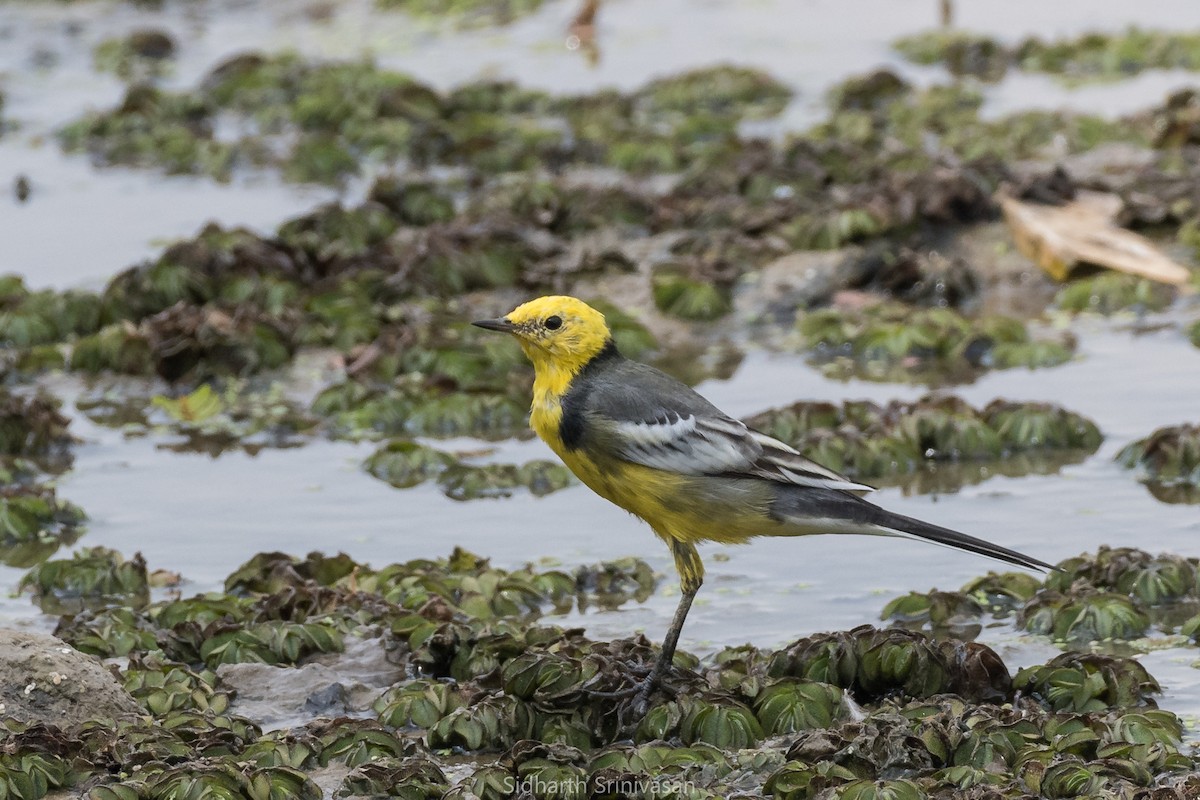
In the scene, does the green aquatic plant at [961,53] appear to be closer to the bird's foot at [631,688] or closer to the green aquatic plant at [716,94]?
the green aquatic plant at [716,94]

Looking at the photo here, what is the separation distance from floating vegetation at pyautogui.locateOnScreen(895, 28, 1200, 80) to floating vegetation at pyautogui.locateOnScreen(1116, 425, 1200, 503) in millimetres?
8811

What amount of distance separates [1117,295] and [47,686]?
713cm

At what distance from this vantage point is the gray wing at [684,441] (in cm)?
598

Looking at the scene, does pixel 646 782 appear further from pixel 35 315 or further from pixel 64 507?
pixel 35 315

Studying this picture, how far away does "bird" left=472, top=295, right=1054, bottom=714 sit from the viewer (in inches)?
235

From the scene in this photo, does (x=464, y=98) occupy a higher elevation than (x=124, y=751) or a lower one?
higher

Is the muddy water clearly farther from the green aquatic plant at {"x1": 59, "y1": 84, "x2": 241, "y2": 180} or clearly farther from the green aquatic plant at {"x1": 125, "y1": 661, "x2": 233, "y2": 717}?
the green aquatic plant at {"x1": 125, "y1": 661, "x2": 233, "y2": 717}

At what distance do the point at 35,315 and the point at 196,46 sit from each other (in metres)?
10.5

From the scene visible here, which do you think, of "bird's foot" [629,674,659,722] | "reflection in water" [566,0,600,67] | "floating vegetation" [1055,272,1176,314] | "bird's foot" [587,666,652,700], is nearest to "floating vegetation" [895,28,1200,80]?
"reflection in water" [566,0,600,67]

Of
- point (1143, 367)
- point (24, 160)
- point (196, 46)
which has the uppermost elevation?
point (196, 46)

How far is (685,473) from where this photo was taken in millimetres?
5980

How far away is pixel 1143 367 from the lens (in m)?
9.87

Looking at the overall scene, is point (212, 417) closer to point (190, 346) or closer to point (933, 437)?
point (190, 346)

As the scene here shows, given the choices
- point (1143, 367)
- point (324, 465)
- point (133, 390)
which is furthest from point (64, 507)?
point (1143, 367)
